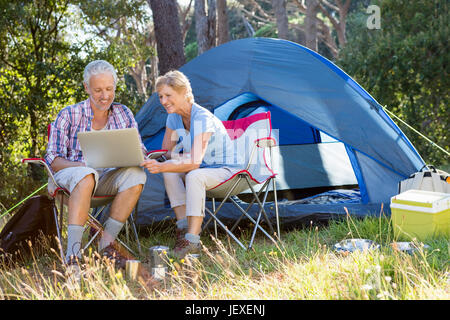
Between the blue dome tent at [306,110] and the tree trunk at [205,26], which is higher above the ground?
the tree trunk at [205,26]

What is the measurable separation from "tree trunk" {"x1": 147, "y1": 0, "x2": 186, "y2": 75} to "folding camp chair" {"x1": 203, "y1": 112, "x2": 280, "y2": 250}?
8.22 ft

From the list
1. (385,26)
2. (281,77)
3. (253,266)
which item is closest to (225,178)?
(253,266)

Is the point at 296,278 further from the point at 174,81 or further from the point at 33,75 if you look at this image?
the point at 33,75

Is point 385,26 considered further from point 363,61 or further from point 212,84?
point 212,84

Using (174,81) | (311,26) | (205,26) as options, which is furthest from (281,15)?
(174,81)

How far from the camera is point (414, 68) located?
20.3 ft

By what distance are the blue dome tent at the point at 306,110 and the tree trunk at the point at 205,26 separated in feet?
10.1

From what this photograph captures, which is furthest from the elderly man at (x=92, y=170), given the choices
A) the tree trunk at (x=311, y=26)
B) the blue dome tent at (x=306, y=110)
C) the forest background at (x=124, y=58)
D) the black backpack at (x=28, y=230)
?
the tree trunk at (x=311, y=26)

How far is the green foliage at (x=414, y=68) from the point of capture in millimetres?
6094

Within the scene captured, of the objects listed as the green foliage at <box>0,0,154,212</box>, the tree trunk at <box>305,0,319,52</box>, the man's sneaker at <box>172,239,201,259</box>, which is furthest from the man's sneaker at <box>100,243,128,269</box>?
the tree trunk at <box>305,0,319,52</box>

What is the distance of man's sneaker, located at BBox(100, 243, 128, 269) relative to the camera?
2.57 m

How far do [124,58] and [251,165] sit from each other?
2.87 meters

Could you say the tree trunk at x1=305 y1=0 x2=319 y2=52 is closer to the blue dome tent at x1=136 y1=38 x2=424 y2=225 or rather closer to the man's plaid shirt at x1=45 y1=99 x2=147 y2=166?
the blue dome tent at x1=136 y1=38 x2=424 y2=225

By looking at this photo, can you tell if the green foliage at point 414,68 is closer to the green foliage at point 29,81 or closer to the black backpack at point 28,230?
the green foliage at point 29,81
